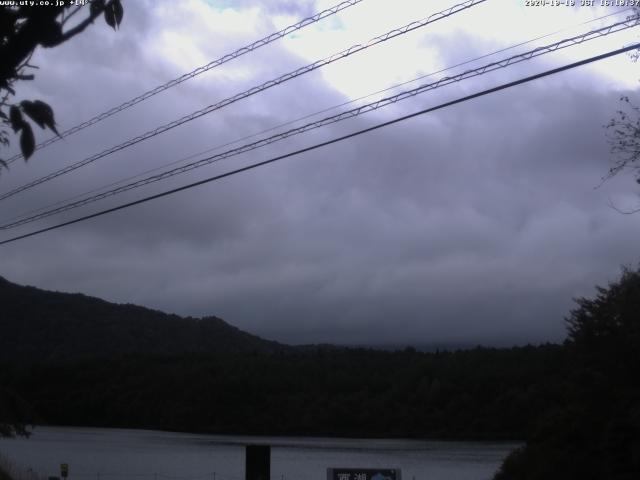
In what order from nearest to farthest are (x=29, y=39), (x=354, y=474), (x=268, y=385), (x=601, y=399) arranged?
(x=29, y=39), (x=354, y=474), (x=601, y=399), (x=268, y=385)

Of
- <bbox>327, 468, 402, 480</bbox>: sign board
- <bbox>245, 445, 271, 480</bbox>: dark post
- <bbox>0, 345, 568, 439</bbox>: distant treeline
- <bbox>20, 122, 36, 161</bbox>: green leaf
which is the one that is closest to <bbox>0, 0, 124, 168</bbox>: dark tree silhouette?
<bbox>20, 122, 36, 161</bbox>: green leaf

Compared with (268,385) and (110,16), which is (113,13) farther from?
(268,385)

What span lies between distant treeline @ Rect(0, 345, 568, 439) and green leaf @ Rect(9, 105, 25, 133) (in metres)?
50.2

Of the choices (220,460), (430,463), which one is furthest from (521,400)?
(220,460)

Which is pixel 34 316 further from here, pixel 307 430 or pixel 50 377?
pixel 307 430

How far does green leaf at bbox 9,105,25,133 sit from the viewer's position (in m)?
4.72

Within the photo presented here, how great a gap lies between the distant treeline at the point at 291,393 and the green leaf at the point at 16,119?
165 ft

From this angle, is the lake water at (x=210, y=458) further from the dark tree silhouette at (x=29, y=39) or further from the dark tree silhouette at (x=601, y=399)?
the dark tree silhouette at (x=29, y=39)

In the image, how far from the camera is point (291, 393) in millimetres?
67000

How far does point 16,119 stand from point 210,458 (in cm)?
4052

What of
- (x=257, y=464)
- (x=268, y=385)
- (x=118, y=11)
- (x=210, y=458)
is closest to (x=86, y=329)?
(x=268, y=385)

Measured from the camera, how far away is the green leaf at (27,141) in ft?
15.4

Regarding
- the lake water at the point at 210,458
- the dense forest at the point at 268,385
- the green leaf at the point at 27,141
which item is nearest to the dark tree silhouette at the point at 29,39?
the green leaf at the point at 27,141

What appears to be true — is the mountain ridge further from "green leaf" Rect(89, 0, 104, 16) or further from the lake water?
"green leaf" Rect(89, 0, 104, 16)
